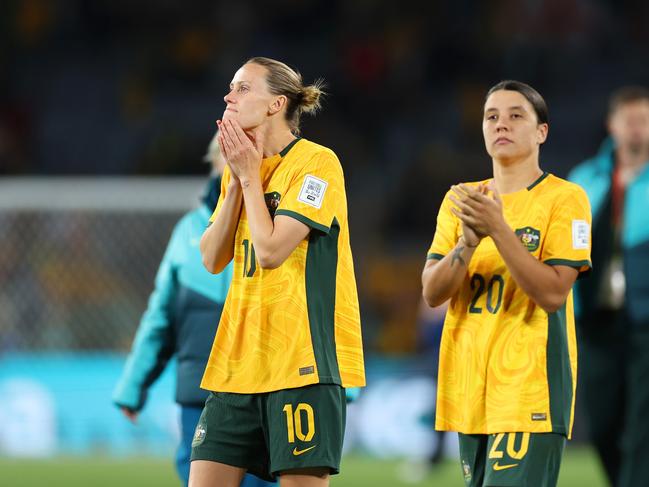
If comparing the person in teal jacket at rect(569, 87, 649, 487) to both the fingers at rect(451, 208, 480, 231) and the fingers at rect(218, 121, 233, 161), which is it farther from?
the fingers at rect(218, 121, 233, 161)

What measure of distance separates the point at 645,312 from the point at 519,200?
2092mm

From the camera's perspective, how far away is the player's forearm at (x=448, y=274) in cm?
411

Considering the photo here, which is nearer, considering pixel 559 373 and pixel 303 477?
pixel 303 477

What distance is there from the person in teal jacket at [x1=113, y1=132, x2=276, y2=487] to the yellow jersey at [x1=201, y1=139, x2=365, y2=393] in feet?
4.34

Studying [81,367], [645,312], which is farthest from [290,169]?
[81,367]

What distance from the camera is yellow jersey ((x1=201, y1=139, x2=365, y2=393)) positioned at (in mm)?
3908

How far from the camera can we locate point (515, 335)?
13.6 feet

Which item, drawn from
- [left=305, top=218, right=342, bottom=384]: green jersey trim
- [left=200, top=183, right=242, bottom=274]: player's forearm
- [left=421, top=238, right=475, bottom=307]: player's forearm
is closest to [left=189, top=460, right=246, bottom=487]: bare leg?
[left=305, top=218, right=342, bottom=384]: green jersey trim

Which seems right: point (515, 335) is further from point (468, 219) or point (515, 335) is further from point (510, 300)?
point (468, 219)

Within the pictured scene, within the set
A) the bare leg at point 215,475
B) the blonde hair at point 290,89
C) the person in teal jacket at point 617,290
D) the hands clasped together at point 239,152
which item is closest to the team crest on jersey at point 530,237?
the blonde hair at point 290,89

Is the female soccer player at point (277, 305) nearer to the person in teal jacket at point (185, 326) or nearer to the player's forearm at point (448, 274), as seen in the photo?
the player's forearm at point (448, 274)

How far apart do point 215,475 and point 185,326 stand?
1.61m

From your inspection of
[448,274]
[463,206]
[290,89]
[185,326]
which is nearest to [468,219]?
[463,206]

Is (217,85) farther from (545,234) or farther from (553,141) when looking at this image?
(545,234)
